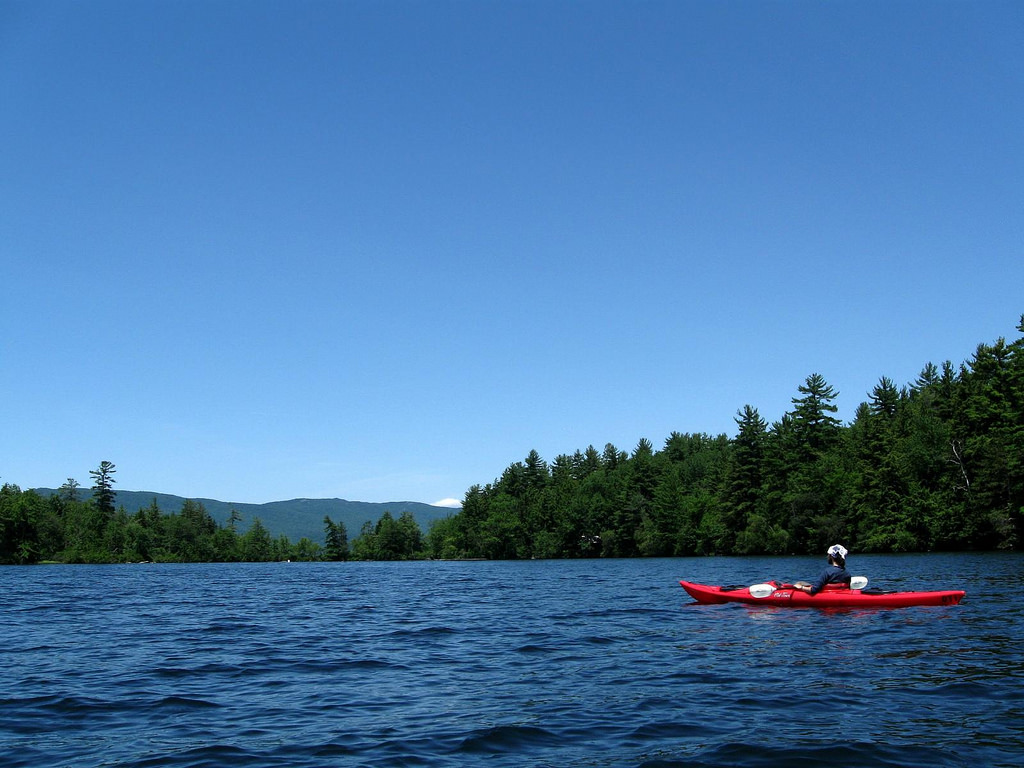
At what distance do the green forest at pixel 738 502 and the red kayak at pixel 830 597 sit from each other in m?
40.6

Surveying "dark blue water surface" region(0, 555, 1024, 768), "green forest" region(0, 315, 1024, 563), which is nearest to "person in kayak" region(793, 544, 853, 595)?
"dark blue water surface" region(0, 555, 1024, 768)

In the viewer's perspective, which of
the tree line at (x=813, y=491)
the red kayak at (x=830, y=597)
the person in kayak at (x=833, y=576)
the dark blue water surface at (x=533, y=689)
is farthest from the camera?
the tree line at (x=813, y=491)

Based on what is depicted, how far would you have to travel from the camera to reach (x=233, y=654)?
17.2 m

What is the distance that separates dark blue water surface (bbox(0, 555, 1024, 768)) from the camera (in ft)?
29.6

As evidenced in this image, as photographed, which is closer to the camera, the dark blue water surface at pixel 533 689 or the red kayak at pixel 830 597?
the dark blue water surface at pixel 533 689

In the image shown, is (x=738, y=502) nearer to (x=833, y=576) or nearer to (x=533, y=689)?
(x=833, y=576)

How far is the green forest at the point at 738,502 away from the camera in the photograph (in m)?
62.9

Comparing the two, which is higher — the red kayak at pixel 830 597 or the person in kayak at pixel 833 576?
the person in kayak at pixel 833 576

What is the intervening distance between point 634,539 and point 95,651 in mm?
91955

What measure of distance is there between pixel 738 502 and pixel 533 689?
79.3 m

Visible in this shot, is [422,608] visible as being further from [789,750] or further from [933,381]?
[933,381]

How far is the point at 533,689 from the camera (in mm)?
12664

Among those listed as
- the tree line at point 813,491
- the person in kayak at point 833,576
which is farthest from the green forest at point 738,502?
the person in kayak at point 833,576

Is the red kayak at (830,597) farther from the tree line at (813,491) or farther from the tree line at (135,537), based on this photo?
the tree line at (135,537)
